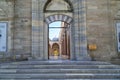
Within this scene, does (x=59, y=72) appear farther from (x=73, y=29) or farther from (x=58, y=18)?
(x=58, y=18)

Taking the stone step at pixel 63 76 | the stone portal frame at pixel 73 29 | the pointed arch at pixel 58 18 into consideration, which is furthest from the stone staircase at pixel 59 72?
the pointed arch at pixel 58 18

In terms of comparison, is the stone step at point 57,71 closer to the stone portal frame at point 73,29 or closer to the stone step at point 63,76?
the stone step at point 63,76

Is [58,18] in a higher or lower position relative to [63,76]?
higher

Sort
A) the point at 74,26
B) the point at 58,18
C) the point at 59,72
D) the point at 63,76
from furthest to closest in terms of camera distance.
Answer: the point at 58,18 → the point at 74,26 → the point at 59,72 → the point at 63,76

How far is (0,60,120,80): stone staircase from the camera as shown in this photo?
784 cm

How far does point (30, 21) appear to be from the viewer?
40.9 feet

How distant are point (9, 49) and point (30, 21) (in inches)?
70.7

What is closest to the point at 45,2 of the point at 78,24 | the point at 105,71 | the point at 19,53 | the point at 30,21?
the point at 30,21

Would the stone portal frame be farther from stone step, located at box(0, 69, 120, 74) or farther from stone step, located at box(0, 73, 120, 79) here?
stone step, located at box(0, 73, 120, 79)

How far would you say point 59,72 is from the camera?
27.2 ft

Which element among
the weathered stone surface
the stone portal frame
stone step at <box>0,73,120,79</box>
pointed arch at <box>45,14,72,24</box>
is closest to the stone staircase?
stone step at <box>0,73,120,79</box>

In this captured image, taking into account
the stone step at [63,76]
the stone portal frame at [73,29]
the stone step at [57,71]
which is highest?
the stone portal frame at [73,29]

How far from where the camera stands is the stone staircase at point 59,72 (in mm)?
7836

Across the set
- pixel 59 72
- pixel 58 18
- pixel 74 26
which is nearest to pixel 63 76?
pixel 59 72
